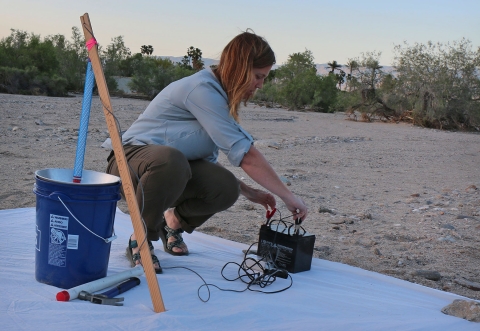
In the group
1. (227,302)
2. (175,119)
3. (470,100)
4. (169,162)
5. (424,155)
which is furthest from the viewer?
(470,100)

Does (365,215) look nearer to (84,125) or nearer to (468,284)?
(468,284)

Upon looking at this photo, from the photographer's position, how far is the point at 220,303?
7.71 feet

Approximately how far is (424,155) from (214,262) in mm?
7778

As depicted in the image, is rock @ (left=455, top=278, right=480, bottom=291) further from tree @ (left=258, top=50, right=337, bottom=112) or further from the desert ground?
tree @ (left=258, top=50, right=337, bottom=112)

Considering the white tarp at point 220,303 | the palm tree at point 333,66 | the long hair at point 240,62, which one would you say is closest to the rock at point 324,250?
the white tarp at point 220,303

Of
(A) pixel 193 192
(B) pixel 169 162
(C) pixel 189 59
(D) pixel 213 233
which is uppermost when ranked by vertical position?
(C) pixel 189 59

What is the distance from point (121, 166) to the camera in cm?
222

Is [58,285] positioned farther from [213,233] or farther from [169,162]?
[213,233]

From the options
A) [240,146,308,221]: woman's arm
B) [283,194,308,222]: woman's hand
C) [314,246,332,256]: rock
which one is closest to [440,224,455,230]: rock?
[314,246,332,256]: rock

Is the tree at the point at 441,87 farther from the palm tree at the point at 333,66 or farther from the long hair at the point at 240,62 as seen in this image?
the palm tree at the point at 333,66

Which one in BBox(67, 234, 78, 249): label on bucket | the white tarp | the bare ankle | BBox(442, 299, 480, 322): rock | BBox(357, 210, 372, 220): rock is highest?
BBox(67, 234, 78, 249): label on bucket

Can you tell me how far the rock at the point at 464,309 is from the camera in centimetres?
243

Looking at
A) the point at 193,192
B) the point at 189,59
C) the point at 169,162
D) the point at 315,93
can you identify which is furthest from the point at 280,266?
the point at 189,59

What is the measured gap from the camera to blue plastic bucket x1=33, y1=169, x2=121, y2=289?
2244 mm
